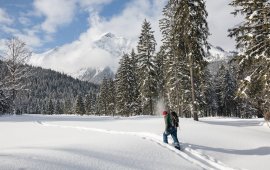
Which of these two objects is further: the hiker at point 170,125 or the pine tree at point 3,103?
the pine tree at point 3,103

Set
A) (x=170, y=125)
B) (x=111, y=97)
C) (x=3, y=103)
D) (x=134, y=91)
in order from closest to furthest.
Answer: (x=170, y=125)
(x=3, y=103)
(x=134, y=91)
(x=111, y=97)

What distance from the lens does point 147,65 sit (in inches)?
1964

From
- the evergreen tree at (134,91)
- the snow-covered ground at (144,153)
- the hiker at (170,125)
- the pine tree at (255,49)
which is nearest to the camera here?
the snow-covered ground at (144,153)

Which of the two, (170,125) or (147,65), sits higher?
(147,65)

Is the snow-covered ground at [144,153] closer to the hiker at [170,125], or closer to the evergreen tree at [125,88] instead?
the hiker at [170,125]

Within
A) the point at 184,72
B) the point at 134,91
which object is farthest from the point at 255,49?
the point at 134,91

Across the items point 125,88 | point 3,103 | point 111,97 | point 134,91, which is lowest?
point 3,103

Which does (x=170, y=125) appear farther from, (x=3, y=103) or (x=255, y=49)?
(x=3, y=103)

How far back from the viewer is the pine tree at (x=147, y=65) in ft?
164

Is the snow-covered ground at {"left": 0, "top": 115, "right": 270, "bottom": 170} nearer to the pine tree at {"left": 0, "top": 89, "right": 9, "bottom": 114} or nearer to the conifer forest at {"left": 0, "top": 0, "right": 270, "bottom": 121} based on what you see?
the conifer forest at {"left": 0, "top": 0, "right": 270, "bottom": 121}

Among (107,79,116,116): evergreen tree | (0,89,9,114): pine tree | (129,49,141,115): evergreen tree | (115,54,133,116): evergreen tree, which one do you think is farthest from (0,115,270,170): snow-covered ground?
(107,79,116,116): evergreen tree

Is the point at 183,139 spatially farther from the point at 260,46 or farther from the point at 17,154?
the point at 17,154

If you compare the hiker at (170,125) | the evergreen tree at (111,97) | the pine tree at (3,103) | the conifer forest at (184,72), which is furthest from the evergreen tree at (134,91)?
the hiker at (170,125)

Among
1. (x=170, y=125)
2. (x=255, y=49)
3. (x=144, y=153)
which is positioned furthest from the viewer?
(x=255, y=49)
